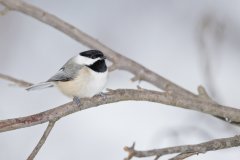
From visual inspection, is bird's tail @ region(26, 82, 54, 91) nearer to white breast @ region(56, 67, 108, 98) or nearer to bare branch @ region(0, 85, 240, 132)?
white breast @ region(56, 67, 108, 98)

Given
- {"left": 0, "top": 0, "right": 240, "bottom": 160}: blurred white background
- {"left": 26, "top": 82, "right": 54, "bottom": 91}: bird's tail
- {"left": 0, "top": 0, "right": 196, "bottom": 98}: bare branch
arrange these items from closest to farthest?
1. {"left": 26, "top": 82, "right": 54, "bottom": 91}: bird's tail
2. {"left": 0, "top": 0, "right": 196, "bottom": 98}: bare branch
3. {"left": 0, "top": 0, "right": 240, "bottom": 160}: blurred white background

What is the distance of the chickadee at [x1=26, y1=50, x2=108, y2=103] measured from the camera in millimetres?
1722

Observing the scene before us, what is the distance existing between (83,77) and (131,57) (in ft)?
5.77

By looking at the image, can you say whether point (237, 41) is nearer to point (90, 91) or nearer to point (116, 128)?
point (116, 128)

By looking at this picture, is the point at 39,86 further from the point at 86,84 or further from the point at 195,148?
the point at 195,148

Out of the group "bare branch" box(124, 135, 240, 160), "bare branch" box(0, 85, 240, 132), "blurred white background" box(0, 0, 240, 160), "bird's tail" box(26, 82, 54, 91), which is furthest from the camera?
"blurred white background" box(0, 0, 240, 160)

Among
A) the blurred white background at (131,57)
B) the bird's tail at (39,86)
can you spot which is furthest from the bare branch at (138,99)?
the blurred white background at (131,57)

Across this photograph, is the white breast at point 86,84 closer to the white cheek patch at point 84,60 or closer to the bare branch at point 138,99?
the white cheek patch at point 84,60

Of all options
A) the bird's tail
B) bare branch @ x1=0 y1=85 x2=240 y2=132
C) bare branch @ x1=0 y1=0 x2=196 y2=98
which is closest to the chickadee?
the bird's tail

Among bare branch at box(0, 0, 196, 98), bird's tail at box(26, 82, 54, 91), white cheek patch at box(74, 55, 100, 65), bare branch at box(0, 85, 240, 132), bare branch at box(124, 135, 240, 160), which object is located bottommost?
bare branch at box(124, 135, 240, 160)

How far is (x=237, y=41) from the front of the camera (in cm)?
345

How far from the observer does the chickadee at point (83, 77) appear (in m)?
1.72

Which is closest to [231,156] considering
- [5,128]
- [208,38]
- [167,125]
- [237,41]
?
[167,125]

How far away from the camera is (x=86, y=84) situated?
173 centimetres
